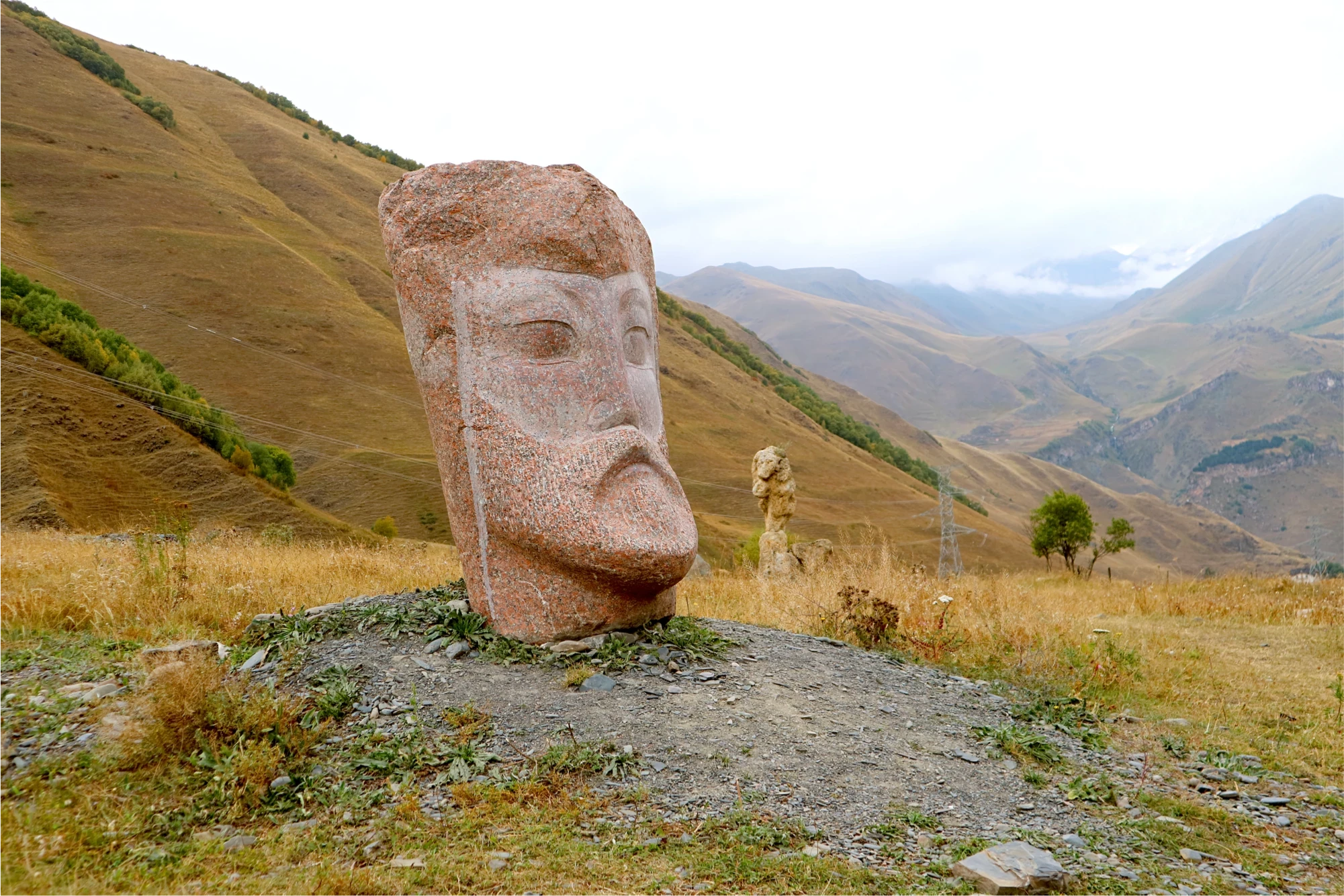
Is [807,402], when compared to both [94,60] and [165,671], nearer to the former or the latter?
[94,60]

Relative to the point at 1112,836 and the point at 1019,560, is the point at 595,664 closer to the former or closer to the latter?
the point at 1112,836

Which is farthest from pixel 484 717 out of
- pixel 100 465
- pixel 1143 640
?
pixel 100 465

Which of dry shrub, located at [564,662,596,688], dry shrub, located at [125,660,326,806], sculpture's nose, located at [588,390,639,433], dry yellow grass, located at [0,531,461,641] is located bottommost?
dry yellow grass, located at [0,531,461,641]

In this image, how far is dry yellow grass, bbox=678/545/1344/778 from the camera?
248 inches

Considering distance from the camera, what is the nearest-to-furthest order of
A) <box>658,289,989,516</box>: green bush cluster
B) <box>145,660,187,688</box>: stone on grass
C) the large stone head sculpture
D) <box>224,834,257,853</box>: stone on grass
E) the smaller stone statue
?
<box>224,834,257,853</box>: stone on grass, <box>145,660,187,688</box>: stone on grass, the large stone head sculpture, the smaller stone statue, <box>658,289,989,516</box>: green bush cluster

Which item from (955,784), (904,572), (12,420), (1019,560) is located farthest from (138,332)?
(1019,560)

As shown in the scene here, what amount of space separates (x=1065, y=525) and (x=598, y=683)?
73.6 feet

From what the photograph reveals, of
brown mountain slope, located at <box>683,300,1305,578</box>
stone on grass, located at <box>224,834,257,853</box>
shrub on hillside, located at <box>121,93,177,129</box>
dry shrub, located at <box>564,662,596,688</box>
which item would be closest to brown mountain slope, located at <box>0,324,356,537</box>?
dry shrub, located at <box>564,662,596,688</box>

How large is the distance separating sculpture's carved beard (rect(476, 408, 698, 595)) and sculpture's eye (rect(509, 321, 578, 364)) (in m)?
0.54

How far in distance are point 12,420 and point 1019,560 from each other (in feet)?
157

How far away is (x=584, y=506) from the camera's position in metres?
5.83

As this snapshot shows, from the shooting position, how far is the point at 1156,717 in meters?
6.26

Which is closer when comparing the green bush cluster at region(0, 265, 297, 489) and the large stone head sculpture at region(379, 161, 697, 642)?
the large stone head sculpture at region(379, 161, 697, 642)

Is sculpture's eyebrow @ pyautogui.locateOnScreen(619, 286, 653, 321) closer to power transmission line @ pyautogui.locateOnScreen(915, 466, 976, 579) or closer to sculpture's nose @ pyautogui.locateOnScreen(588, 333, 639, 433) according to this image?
sculpture's nose @ pyautogui.locateOnScreen(588, 333, 639, 433)
